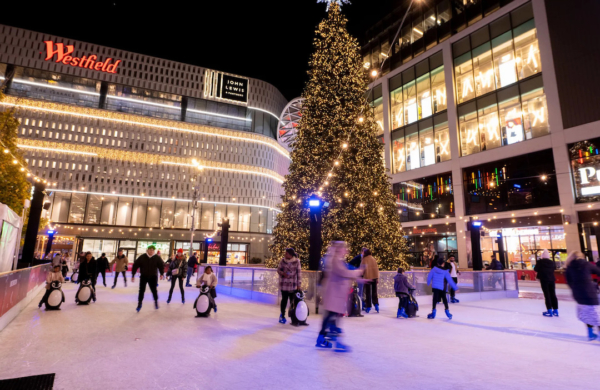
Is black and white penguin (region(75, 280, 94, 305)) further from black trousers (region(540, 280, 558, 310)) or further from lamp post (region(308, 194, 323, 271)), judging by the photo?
black trousers (region(540, 280, 558, 310))

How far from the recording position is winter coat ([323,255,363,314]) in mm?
5648

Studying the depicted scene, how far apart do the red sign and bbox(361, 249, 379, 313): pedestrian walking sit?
143 ft

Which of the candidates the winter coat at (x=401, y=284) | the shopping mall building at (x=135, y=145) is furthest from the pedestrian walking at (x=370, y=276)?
the shopping mall building at (x=135, y=145)

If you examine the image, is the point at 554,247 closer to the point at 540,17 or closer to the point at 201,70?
the point at 540,17

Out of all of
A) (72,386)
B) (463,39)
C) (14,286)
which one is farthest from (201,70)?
(72,386)

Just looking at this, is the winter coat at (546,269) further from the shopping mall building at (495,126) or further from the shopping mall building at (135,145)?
the shopping mall building at (135,145)

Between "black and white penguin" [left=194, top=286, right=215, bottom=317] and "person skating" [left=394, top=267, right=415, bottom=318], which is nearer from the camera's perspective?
"black and white penguin" [left=194, top=286, right=215, bottom=317]

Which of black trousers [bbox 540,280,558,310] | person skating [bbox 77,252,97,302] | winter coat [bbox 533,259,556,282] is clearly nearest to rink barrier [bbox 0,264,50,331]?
person skating [bbox 77,252,97,302]

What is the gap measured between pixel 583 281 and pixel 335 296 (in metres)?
5.01

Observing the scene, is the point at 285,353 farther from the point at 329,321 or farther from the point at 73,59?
the point at 73,59

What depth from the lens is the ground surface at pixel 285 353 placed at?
404 centimetres

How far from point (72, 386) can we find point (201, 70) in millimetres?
48022

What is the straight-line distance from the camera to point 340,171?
13117 mm

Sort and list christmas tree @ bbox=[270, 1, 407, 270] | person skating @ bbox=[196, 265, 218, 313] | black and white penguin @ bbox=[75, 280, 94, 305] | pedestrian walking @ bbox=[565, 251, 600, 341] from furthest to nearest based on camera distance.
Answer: christmas tree @ bbox=[270, 1, 407, 270]
black and white penguin @ bbox=[75, 280, 94, 305]
person skating @ bbox=[196, 265, 218, 313]
pedestrian walking @ bbox=[565, 251, 600, 341]
